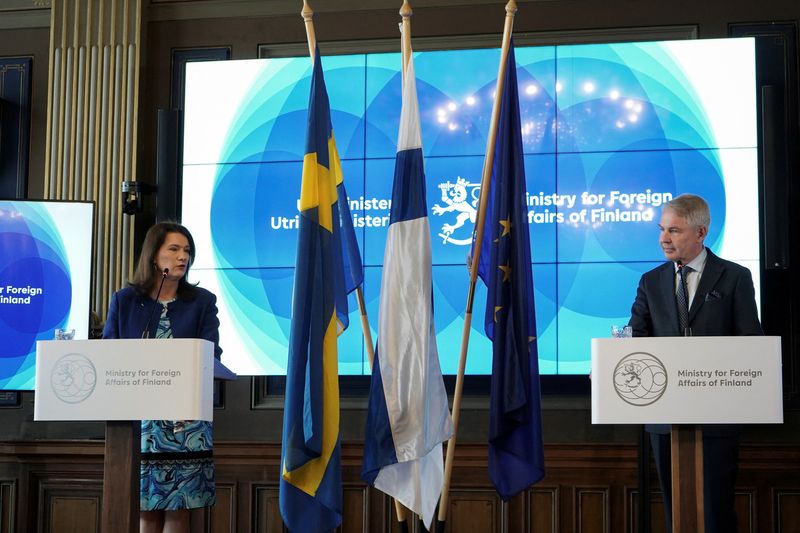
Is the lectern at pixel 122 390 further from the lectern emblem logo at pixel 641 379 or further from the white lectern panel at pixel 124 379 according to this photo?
the lectern emblem logo at pixel 641 379

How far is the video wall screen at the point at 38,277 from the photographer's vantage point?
534cm

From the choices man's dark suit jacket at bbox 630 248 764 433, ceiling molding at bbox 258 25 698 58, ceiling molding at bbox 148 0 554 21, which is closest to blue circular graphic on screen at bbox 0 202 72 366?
ceiling molding at bbox 148 0 554 21

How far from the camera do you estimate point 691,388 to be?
3170 millimetres

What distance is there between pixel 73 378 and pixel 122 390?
185 millimetres

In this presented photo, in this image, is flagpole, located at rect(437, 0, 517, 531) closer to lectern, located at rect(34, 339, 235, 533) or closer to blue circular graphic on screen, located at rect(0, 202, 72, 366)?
lectern, located at rect(34, 339, 235, 533)

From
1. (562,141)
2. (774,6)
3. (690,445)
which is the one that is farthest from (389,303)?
(774,6)

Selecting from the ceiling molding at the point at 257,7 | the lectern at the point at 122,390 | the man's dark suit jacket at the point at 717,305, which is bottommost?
the lectern at the point at 122,390

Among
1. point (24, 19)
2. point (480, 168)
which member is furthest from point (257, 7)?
point (480, 168)

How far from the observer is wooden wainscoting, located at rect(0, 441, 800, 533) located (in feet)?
16.3

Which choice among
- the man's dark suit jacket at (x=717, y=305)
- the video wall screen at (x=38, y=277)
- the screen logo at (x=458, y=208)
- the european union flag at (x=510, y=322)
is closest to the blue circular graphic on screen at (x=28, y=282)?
the video wall screen at (x=38, y=277)

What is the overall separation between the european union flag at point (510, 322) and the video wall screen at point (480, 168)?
3.88 ft

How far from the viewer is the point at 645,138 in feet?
17.1

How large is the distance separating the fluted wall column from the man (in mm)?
3049

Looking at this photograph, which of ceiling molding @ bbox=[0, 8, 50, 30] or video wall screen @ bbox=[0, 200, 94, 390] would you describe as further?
ceiling molding @ bbox=[0, 8, 50, 30]
